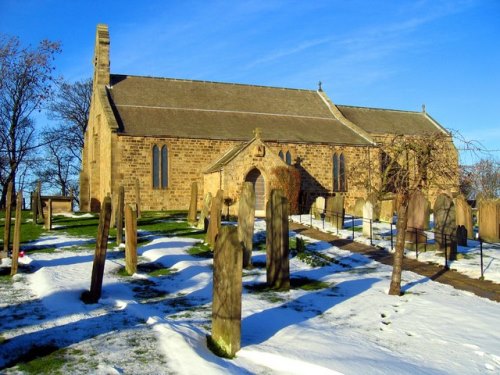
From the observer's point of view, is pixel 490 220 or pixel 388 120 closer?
pixel 490 220

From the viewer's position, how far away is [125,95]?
3080cm

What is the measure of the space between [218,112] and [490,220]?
18.7m

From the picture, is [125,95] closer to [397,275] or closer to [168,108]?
[168,108]

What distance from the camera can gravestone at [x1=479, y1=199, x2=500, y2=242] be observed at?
59.3 ft

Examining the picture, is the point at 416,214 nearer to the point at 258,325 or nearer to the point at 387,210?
the point at 387,210

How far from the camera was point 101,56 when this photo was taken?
31.7 metres

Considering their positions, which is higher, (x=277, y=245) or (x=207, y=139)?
(x=207, y=139)

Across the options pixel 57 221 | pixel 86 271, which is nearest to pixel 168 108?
pixel 57 221

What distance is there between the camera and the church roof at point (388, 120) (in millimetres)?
36562

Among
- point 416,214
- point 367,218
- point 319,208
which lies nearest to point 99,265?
point 367,218

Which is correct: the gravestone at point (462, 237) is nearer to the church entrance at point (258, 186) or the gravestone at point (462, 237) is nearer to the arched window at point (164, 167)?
the church entrance at point (258, 186)

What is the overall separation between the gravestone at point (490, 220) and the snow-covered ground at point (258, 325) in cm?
772

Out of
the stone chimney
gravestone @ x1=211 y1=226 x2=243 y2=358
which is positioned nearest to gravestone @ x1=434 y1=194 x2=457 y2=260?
gravestone @ x1=211 y1=226 x2=243 y2=358

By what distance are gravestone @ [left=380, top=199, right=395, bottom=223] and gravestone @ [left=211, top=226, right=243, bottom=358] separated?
16.9 m
